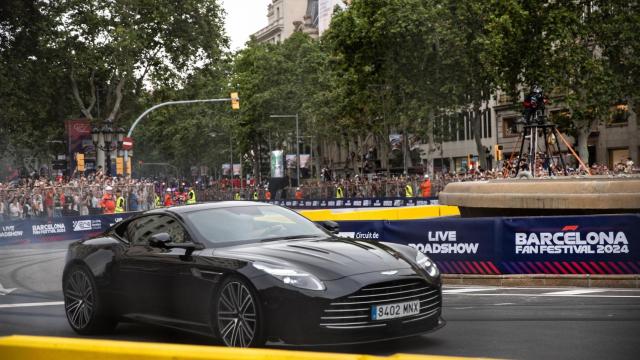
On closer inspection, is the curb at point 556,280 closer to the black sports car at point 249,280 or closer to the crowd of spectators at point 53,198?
the black sports car at point 249,280

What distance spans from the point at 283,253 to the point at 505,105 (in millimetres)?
66854

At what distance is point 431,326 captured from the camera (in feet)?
26.6

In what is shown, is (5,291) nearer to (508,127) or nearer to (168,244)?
(168,244)

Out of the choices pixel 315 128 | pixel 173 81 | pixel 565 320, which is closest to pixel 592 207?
pixel 565 320

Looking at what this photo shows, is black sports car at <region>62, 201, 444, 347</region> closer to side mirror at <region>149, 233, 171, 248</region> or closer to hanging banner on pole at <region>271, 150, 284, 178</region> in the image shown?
side mirror at <region>149, 233, 171, 248</region>

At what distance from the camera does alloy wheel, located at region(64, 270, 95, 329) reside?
9664 mm

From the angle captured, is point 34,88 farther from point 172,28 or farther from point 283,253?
point 283,253

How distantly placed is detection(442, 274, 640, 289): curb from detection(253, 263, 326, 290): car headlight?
7490mm

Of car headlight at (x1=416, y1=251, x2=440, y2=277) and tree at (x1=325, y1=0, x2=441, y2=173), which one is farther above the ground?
tree at (x1=325, y1=0, x2=441, y2=173)

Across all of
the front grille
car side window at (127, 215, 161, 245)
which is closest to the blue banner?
car side window at (127, 215, 161, 245)

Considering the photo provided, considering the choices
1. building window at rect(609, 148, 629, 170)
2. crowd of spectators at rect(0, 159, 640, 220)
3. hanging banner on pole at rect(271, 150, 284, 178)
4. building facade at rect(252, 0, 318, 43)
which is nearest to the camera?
crowd of spectators at rect(0, 159, 640, 220)

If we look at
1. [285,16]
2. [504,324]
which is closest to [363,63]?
[504,324]

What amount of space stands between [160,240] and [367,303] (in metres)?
2.12

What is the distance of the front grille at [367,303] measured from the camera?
755 centimetres
